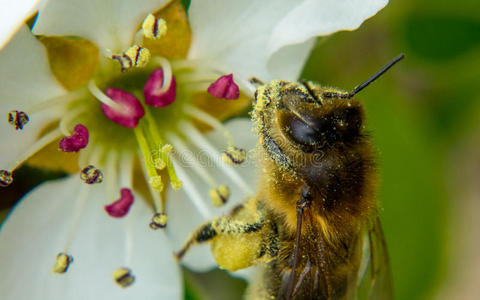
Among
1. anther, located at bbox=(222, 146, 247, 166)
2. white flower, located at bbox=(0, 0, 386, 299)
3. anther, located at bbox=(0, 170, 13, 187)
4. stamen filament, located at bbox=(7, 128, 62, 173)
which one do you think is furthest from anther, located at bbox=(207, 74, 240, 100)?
anther, located at bbox=(0, 170, 13, 187)

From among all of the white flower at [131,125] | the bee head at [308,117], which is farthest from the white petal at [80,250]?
the bee head at [308,117]

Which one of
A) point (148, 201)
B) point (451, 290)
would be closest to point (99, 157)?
point (148, 201)

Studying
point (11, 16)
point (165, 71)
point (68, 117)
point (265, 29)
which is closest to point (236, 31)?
point (265, 29)

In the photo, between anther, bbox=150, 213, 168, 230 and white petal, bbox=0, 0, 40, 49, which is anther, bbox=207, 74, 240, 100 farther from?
white petal, bbox=0, 0, 40, 49

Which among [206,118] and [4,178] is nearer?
[4,178]

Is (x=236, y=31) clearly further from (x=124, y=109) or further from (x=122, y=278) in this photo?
(x=122, y=278)

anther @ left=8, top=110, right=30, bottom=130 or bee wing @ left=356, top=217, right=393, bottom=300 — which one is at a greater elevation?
anther @ left=8, top=110, right=30, bottom=130

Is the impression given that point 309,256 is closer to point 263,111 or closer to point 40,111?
point 263,111
